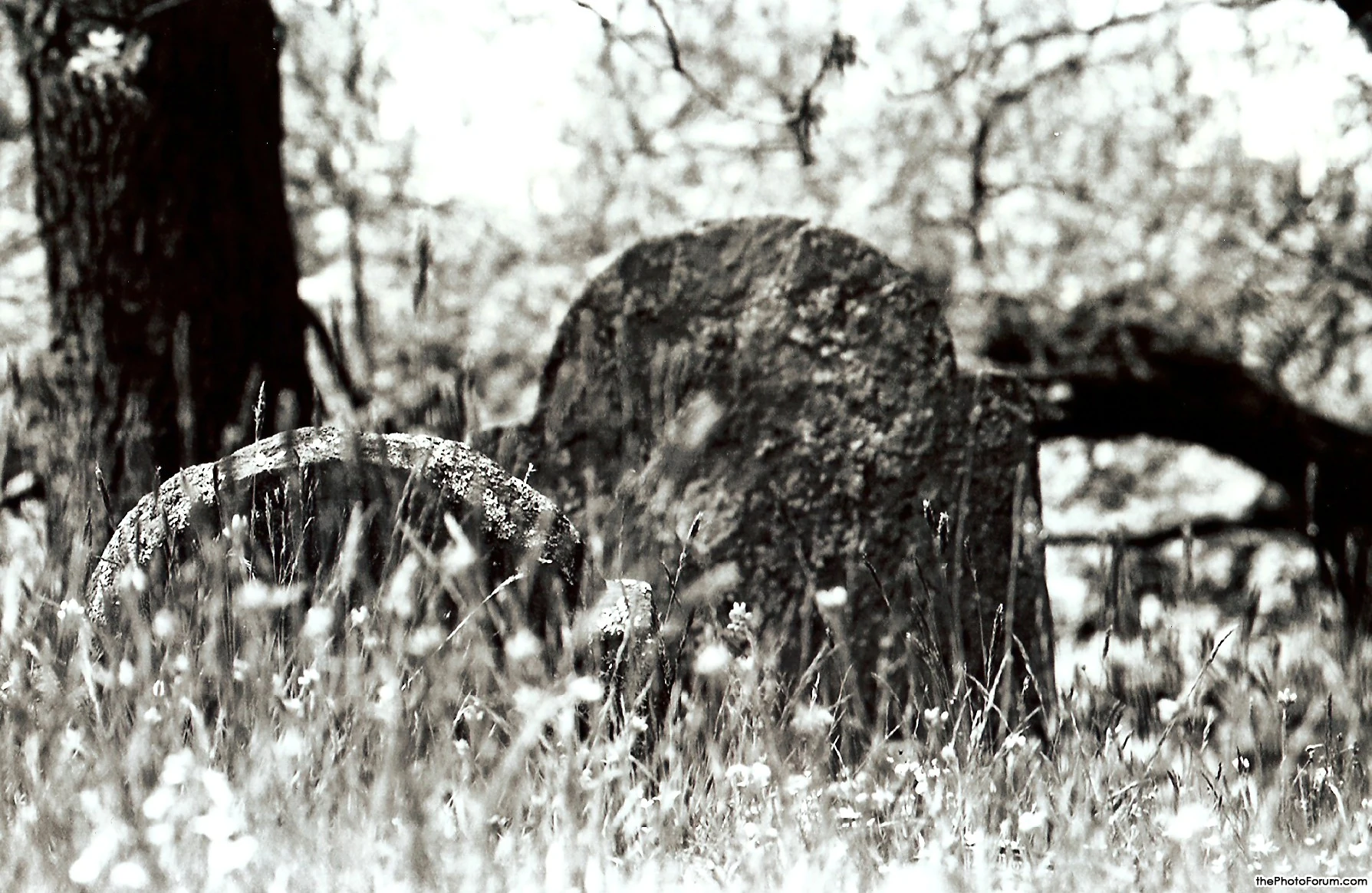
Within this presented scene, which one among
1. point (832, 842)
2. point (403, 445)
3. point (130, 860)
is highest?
point (403, 445)

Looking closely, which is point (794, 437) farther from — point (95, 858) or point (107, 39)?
point (95, 858)

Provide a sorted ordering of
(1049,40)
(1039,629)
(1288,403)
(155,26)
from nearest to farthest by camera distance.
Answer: (1039,629), (155,26), (1288,403), (1049,40)

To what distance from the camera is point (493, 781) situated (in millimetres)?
1950

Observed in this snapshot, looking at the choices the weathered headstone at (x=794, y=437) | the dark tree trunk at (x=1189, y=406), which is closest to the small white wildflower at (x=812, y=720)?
the weathered headstone at (x=794, y=437)

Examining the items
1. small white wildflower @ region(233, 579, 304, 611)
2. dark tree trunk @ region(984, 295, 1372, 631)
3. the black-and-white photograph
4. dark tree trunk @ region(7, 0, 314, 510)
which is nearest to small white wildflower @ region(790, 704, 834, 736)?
the black-and-white photograph

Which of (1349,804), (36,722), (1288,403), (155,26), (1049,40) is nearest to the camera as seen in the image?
(36,722)

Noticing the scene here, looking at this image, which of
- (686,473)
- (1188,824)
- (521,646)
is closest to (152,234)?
(686,473)

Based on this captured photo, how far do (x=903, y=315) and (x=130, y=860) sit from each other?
3.20 metres

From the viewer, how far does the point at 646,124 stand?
9.82 metres

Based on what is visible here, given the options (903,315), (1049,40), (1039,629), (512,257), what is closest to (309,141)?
(512,257)

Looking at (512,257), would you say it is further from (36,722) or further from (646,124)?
(36,722)

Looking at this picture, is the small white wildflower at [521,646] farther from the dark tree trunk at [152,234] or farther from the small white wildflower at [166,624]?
the dark tree trunk at [152,234]

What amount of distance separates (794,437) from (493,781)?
8.45 ft

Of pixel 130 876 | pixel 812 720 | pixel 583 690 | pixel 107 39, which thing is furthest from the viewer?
pixel 107 39
